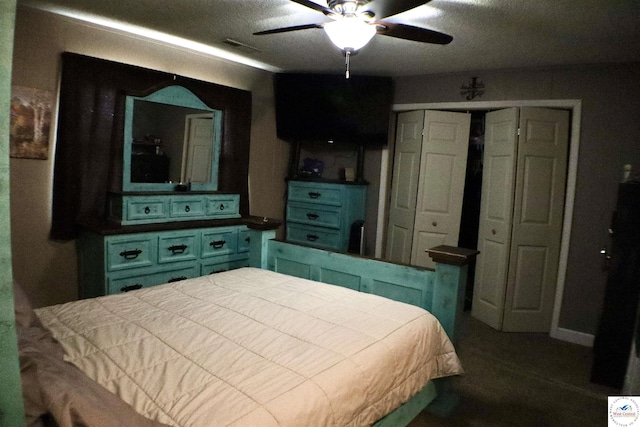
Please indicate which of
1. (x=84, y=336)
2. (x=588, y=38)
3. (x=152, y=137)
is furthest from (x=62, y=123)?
(x=588, y=38)

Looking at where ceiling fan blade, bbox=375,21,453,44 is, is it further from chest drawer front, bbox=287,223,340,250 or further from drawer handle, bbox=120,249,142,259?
chest drawer front, bbox=287,223,340,250

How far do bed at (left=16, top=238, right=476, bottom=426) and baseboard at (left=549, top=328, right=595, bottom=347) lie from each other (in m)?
2.13

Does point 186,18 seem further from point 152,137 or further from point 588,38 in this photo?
point 588,38

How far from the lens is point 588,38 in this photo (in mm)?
2723

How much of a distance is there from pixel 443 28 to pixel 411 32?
0.77 metres

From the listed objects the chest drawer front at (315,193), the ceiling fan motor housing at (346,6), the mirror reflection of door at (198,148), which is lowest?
the chest drawer front at (315,193)

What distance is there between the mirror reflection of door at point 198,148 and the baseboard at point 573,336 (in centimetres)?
338

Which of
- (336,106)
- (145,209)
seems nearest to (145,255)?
(145,209)

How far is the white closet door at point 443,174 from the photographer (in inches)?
157

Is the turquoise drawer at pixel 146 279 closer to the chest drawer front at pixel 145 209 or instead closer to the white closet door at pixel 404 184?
the chest drawer front at pixel 145 209

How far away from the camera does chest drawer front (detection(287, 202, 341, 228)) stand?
13.8ft

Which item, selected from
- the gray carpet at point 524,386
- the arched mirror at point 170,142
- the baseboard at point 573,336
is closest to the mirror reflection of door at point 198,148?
the arched mirror at point 170,142

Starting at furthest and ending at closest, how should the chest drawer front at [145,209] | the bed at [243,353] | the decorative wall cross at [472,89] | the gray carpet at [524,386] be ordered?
1. the decorative wall cross at [472,89]
2. the chest drawer front at [145,209]
3. the gray carpet at [524,386]
4. the bed at [243,353]

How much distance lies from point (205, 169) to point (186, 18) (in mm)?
1335
